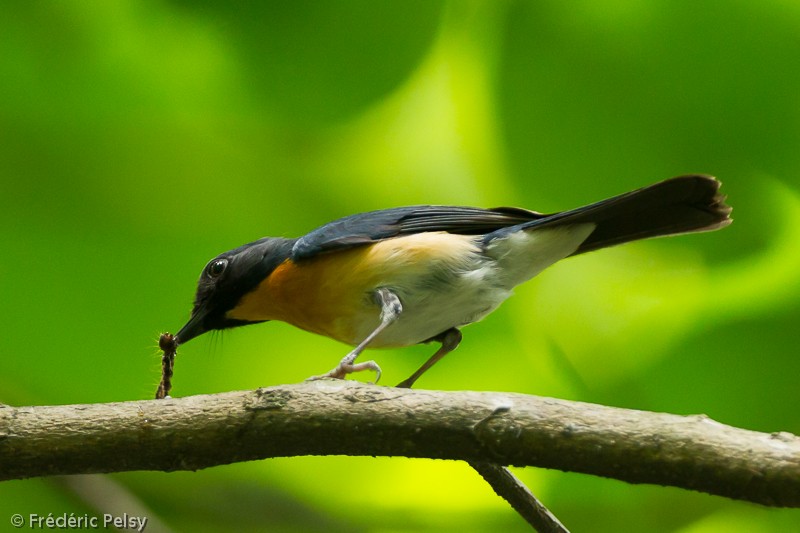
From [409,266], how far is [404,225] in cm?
24

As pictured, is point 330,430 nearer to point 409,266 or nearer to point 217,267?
point 409,266

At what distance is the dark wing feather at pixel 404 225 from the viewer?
3.07m

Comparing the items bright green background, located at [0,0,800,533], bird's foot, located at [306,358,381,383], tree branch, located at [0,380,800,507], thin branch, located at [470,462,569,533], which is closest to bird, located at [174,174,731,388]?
bird's foot, located at [306,358,381,383]

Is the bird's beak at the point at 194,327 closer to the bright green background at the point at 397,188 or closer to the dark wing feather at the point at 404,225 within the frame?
the bright green background at the point at 397,188

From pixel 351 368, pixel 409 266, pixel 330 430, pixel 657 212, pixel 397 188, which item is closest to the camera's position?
pixel 330 430

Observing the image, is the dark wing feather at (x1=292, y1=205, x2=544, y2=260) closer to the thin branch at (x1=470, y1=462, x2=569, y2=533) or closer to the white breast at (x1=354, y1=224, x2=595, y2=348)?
the white breast at (x1=354, y1=224, x2=595, y2=348)

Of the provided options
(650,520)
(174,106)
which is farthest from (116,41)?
(650,520)

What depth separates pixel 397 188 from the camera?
3703 mm

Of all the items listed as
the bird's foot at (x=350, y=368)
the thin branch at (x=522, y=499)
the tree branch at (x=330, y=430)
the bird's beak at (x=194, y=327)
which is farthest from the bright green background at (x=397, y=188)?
the tree branch at (x=330, y=430)

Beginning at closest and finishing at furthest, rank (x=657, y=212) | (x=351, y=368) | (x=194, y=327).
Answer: (x=351, y=368), (x=657, y=212), (x=194, y=327)

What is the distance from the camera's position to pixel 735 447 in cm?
154

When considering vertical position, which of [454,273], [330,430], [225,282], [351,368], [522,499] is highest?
[225,282]

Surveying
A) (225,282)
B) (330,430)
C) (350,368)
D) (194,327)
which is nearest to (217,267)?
(225,282)

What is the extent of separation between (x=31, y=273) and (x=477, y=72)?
6.81 feet
